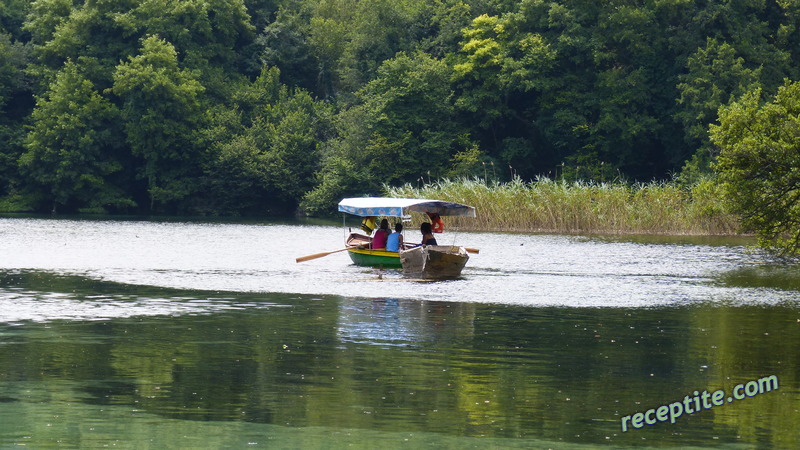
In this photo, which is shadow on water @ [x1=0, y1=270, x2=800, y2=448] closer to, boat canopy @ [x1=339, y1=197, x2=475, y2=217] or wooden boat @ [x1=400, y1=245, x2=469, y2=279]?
wooden boat @ [x1=400, y1=245, x2=469, y2=279]

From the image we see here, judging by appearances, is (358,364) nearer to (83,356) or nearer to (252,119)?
(83,356)

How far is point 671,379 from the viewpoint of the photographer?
54.2 ft

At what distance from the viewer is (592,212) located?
57.7m

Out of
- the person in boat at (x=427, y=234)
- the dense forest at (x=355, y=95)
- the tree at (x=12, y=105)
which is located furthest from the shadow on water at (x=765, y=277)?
the tree at (x=12, y=105)

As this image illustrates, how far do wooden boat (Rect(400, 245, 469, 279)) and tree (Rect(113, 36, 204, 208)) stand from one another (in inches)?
2172

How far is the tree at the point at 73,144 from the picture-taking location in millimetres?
86375

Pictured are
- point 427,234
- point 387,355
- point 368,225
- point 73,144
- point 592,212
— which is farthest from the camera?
point 73,144

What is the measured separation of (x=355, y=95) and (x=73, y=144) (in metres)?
21.8

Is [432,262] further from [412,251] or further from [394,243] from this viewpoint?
[394,243]

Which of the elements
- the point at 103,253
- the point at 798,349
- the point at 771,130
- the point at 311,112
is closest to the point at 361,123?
the point at 311,112

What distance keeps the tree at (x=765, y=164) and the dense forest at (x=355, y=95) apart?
34.8 metres

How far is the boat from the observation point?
34.4m

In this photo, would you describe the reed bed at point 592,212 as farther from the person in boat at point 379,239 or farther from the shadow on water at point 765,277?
the person in boat at point 379,239

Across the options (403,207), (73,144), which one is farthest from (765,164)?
(73,144)
